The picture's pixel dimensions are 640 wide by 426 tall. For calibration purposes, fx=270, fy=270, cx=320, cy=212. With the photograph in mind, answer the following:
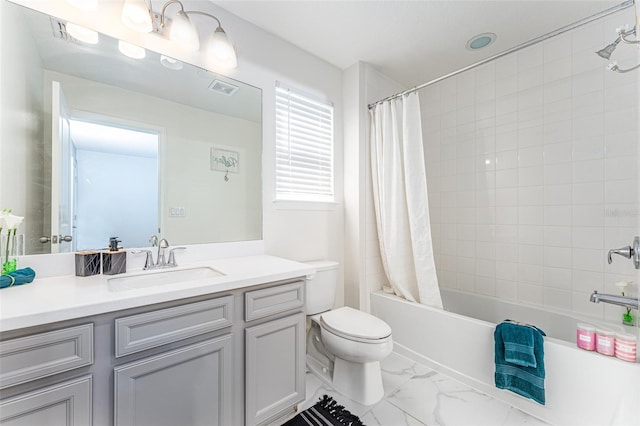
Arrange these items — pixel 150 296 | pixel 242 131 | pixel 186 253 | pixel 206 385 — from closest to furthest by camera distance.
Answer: pixel 150 296 → pixel 206 385 → pixel 186 253 → pixel 242 131

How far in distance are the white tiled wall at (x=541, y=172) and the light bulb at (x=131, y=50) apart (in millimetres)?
2503

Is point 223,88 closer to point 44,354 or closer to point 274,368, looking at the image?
point 44,354

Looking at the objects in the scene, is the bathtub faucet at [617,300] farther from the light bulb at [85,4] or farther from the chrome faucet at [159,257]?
the light bulb at [85,4]

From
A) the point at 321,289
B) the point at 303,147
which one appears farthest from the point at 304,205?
the point at 321,289

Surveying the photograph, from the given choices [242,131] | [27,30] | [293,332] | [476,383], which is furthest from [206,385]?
[27,30]

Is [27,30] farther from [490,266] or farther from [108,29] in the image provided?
[490,266]

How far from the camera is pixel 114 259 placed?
1267 mm

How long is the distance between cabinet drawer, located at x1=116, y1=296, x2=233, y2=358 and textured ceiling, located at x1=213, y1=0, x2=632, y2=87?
1.79 m

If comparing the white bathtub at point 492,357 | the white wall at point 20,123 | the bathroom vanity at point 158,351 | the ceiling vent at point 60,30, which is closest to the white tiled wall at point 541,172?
the white bathtub at point 492,357

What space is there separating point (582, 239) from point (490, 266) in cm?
65

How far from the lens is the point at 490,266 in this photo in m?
2.37

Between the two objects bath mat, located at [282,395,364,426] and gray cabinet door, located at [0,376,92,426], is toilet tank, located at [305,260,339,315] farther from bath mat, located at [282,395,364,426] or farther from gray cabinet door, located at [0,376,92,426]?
gray cabinet door, located at [0,376,92,426]

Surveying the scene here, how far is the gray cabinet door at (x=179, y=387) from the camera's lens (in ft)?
3.09

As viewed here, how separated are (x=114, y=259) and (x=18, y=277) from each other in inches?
11.9
